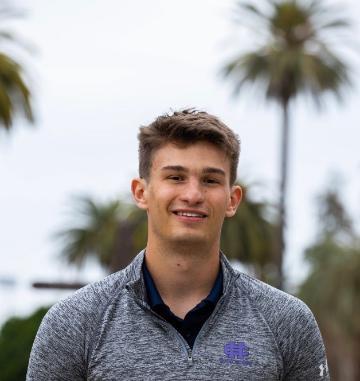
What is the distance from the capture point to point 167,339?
4.56 metres

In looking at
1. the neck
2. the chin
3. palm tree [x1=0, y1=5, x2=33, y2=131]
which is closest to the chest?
the neck

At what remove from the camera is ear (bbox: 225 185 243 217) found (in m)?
4.72

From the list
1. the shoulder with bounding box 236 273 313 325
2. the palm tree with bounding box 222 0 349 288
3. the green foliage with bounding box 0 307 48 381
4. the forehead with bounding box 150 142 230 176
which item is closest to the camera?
the forehead with bounding box 150 142 230 176

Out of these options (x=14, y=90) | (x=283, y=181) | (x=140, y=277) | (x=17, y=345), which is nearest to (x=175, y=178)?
(x=140, y=277)

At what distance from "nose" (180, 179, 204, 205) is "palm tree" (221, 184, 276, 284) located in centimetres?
5695

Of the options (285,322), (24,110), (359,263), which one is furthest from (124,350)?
(359,263)

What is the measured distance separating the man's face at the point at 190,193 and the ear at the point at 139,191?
88 mm

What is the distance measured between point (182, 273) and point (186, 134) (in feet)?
1.57

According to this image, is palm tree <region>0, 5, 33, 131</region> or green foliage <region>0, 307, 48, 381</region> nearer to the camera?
green foliage <region>0, 307, 48, 381</region>

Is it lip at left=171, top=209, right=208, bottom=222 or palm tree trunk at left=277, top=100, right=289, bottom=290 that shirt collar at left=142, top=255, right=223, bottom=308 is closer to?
lip at left=171, top=209, right=208, bottom=222

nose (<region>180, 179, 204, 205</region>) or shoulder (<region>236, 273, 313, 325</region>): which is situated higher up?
nose (<region>180, 179, 204, 205</region>)

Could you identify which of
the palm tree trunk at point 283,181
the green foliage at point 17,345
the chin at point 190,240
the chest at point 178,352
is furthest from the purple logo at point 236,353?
the palm tree trunk at point 283,181

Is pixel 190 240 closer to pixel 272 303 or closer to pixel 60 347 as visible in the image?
pixel 272 303

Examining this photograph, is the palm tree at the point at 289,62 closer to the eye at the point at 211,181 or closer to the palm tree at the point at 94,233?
the palm tree at the point at 94,233
